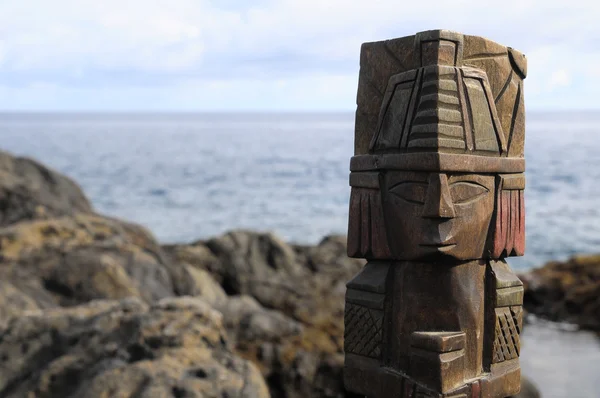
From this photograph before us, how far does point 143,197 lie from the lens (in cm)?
3519

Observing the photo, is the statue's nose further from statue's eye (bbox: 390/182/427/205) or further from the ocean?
the ocean

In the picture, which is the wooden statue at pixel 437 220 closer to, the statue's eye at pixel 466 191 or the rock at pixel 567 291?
the statue's eye at pixel 466 191

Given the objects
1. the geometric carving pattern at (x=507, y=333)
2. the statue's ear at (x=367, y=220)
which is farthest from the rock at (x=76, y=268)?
the geometric carving pattern at (x=507, y=333)

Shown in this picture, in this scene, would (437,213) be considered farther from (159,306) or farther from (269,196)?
(269,196)

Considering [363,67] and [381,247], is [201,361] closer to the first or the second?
[381,247]

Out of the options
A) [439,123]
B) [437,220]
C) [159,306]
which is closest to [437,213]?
[437,220]

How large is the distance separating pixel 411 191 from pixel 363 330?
2.96 ft

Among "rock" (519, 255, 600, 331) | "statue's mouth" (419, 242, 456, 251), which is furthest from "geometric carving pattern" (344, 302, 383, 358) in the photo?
"rock" (519, 255, 600, 331)

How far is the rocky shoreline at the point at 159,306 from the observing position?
5.24 metres

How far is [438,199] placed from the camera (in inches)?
150

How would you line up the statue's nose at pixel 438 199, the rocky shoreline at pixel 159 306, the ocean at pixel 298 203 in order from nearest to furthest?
1. the statue's nose at pixel 438 199
2. the rocky shoreline at pixel 159 306
3. the ocean at pixel 298 203

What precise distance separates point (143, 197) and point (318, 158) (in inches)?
1092

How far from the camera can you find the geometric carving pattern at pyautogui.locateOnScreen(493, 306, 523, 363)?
4.10 metres

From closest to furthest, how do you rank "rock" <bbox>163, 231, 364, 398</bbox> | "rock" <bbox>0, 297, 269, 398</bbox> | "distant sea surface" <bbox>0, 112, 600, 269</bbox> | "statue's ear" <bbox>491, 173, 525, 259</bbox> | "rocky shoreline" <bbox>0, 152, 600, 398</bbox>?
"statue's ear" <bbox>491, 173, 525, 259</bbox>
"rock" <bbox>0, 297, 269, 398</bbox>
"rocky shoreline" <bbox>0, 152, 600, 398</bbox>
"rock" <bbox>163, 231, 364, 398</bbox>
"distant sea surface" <bbox>0, 112, 600, 269</bbox>
